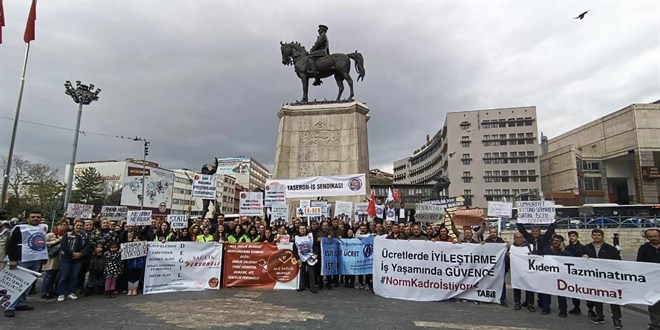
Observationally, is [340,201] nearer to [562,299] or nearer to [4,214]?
[562,299]

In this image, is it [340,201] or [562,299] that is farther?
[340,201]

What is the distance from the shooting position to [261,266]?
32.1 ft

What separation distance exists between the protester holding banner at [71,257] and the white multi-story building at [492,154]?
74372mm

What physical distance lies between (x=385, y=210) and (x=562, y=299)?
9.33m

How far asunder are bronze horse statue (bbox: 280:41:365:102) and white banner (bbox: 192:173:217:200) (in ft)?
20.0

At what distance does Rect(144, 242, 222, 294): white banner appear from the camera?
30.6 feet

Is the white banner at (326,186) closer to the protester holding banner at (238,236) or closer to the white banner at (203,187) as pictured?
the white banner at (203,187)

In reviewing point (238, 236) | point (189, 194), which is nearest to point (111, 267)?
point (238, 236)

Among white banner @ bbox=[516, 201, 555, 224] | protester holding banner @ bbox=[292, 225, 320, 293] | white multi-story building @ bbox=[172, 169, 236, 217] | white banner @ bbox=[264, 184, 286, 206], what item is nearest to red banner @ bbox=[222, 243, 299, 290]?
protester holding banner @ bbox=[292, 225, 320, 293]

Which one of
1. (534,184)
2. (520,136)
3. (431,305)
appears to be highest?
(520,136)

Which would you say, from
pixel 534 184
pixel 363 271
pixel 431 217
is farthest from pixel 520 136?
pixel 363 271

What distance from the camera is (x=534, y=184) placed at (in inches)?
2872

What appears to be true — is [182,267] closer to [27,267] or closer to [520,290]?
[27,267]

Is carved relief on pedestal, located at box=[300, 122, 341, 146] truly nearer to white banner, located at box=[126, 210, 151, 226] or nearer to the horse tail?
the horse tail
